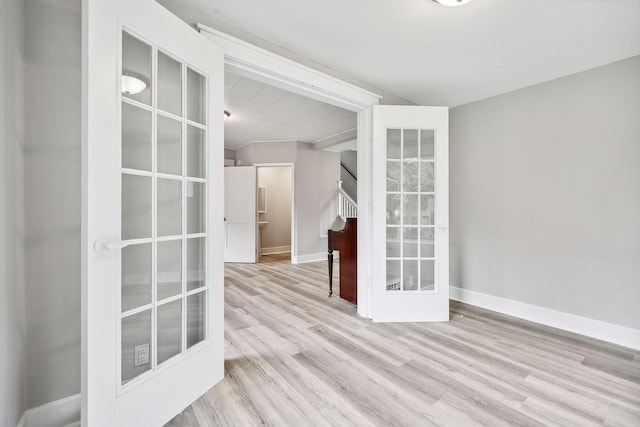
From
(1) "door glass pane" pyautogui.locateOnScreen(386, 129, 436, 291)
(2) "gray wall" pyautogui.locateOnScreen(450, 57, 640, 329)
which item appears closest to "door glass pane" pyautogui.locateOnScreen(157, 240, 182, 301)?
(1) "door glass pane" pyautogui.locateOnScreen(386, 129, 436, 291)

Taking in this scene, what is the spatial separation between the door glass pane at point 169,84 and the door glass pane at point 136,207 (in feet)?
1.38

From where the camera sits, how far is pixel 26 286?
127 cm

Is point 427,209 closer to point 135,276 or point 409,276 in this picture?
point 409,276

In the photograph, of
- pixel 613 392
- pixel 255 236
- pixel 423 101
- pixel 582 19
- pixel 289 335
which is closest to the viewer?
pixel 613 392

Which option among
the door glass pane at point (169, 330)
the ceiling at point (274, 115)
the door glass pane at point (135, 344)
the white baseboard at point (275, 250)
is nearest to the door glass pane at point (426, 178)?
the ceiling at point (274, 115)

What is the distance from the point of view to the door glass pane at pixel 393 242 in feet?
9.05

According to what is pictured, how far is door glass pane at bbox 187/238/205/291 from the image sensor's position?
159cm

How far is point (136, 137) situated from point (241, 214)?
4.61 meters

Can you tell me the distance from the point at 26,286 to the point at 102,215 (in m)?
0.59

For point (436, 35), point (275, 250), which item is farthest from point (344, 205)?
point (436, 35)

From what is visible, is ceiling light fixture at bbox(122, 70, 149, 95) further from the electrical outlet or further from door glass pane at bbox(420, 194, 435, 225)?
door glass pane at bbox(420, 194, 435, 225)

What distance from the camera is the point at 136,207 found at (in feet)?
4.36

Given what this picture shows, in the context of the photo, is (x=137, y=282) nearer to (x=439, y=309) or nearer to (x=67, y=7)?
(x=67, y=7)

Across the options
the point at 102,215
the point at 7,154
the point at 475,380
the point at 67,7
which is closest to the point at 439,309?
the point at 475,380
